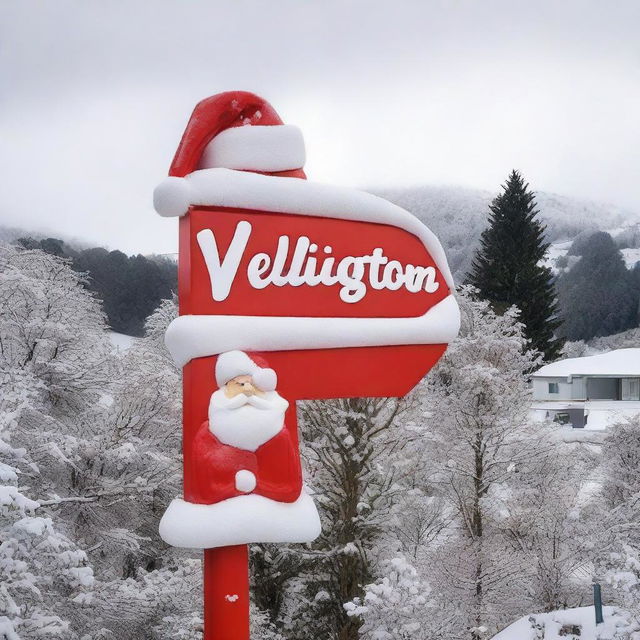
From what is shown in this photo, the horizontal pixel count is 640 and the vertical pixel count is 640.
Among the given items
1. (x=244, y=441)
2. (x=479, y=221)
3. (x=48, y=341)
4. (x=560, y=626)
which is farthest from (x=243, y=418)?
(x=479, y=221)

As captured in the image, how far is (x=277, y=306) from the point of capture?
548 centimetres

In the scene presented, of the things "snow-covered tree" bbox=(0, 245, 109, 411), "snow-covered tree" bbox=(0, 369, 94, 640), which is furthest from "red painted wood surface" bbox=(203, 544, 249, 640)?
"snow-covered tree" bbox=(0, 245, 109, 411)

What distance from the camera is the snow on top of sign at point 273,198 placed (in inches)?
206

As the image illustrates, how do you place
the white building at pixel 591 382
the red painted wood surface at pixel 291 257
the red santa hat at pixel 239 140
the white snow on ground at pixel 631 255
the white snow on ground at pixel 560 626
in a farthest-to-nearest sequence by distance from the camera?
the white snow on ground at pixel 631 255, the white building at pixel 591 382, the white snow on ground at pixel 560 626, the red santa hat at pixel 239 140, the red painted wood surface at pixel 291 257

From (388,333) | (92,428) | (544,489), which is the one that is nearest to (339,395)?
(388,333)

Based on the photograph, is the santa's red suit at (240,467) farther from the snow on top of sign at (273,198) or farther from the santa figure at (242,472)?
the snow on top of sign at (273,198)

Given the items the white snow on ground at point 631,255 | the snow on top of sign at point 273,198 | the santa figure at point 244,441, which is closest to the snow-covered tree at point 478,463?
the snow on top of sign at point 273,198

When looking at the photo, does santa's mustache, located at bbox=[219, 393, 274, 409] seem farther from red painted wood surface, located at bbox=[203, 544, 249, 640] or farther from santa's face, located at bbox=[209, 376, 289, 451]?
red painted wood surface, located at bbox=[203, 544, 249, 640]

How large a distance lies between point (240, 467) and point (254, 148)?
93.8 inches

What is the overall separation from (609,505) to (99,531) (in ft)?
39.5

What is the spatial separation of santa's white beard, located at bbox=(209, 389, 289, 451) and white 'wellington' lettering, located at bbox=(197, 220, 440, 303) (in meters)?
0.75

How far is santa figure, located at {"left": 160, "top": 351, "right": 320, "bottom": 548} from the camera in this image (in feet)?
16.4

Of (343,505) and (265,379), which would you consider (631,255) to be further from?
(265,379)

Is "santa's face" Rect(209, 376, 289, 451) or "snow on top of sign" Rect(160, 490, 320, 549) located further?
"santa's face" Rect(209, 376, 289, 451)
